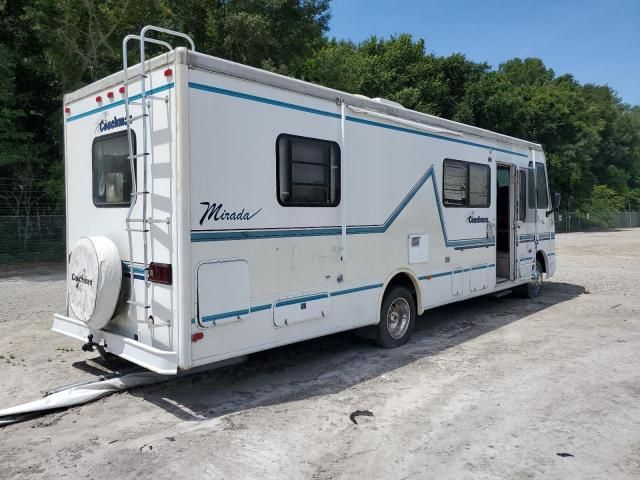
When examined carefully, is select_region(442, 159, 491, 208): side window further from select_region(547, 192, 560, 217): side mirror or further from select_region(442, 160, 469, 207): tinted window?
select_region(547, 192, 560, 217): side mirror

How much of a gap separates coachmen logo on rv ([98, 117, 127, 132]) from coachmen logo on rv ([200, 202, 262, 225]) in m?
1.25

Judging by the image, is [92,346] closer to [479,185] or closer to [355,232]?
[355,232]

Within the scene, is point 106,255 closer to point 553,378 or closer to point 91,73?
point 553,378

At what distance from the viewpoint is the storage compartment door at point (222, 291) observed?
443cm

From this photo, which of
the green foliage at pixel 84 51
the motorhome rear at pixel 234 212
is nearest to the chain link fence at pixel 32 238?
the green foliage at pixel 84 51

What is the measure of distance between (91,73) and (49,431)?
13.8 m

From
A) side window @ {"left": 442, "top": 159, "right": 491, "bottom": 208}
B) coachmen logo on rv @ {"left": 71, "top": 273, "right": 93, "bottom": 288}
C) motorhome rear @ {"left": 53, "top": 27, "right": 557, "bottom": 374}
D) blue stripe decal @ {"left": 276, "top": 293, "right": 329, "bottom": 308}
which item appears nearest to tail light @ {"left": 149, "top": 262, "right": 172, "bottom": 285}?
motorhome rear @ {"left": 53, "top": 27, "right": 557, "bottom": 374}

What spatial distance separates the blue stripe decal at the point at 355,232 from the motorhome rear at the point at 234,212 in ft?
0.05

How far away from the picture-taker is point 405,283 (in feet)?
22.6

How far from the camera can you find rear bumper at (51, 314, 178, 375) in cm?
435

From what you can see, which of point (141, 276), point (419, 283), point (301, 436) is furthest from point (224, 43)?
point (301, 436)

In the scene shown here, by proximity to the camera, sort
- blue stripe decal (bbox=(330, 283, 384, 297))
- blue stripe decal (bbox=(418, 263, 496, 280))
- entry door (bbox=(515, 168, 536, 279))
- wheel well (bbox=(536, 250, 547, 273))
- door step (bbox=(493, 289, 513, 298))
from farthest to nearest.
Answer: wheel well (bbox=(536, 250, 547, 273)), door step (bbox=(493, 289, 513, 298)), entry door (bbox=(515, 168, 536, 279)), blue stripe decal (bbox=(418, 263, 496, 280)), blue stripe decal (bbox=(330, 283, 384, 297))

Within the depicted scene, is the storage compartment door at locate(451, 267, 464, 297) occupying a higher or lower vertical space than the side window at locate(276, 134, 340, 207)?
lower

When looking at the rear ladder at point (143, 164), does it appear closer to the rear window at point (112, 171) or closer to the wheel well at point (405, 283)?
the rear window at point (112, 171)
